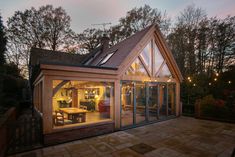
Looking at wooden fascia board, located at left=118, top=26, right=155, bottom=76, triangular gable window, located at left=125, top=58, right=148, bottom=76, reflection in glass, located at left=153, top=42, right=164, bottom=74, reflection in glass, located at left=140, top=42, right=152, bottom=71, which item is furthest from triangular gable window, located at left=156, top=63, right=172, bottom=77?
wooden fascia board, located at left=118, top=26, right=155, bottom=76

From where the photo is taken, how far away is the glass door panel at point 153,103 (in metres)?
7.83

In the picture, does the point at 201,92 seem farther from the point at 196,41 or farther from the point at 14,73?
the point at 14,73

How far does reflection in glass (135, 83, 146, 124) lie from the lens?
7398 millimetres

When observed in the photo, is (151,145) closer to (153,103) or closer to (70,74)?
(153,103)

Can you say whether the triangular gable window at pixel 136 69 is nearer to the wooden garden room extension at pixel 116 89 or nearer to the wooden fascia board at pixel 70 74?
the wooden garden room extension at pixel 116 89

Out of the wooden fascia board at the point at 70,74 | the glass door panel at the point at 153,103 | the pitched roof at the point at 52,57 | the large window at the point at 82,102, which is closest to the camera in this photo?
the wooden fascia board at the point at 70,74

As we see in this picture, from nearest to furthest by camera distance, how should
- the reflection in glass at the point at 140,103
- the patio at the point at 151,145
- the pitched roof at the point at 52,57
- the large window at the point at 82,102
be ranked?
the patio at the point at 151,145 < the large window at the point at 82,102 < the reflection in glass at the point at 140,103 < the pitched roof at the point at 52,57

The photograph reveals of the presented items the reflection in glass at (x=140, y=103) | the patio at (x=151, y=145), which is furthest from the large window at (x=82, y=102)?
the reflection in glass at (x=140, y=103)

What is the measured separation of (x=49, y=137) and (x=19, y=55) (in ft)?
49.1

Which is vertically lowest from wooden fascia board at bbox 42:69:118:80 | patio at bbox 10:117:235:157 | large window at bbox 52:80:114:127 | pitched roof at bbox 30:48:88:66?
patio at bbox 10:117:235:157

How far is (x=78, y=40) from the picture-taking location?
59.4 ft

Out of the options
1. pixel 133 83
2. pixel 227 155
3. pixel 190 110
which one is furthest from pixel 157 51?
pixel 227 155

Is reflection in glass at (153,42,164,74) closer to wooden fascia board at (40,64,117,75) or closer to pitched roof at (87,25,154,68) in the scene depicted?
pitched roof at (87,25,154,68)

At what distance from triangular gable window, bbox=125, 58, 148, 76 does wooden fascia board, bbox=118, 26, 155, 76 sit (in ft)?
0.91
